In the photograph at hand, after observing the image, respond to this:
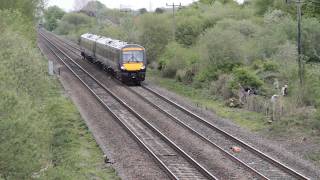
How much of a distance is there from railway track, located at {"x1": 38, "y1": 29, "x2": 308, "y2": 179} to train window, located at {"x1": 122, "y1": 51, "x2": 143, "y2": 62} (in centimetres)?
606

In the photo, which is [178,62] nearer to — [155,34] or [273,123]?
[155,34]

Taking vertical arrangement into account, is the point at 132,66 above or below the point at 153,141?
above

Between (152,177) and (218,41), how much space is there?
20.7 m

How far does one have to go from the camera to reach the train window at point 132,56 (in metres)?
40.9

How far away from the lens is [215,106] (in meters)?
32.1

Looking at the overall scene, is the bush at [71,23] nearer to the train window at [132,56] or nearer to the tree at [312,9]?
the tree at [312,9]

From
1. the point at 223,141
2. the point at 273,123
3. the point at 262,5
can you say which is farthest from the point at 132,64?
the point at 262,5

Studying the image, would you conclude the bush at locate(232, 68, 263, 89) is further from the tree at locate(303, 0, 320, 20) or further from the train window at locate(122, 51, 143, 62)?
the tree at locate(303, 0, 320, 20)

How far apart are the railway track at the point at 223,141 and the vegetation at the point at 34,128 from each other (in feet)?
14.7

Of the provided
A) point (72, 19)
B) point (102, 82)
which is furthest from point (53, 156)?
point (72, 19)

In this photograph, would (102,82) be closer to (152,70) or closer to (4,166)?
(152,70)

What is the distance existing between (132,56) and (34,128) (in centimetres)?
2801

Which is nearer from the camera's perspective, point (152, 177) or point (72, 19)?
point (152, 177)

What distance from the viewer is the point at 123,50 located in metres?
40.8
